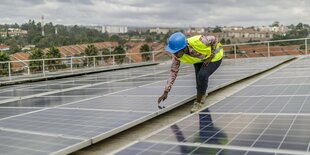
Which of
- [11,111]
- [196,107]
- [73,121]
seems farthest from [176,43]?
[11,111]

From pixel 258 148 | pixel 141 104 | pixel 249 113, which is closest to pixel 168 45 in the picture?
pixel 141 104

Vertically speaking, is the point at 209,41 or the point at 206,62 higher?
the point at 209,41

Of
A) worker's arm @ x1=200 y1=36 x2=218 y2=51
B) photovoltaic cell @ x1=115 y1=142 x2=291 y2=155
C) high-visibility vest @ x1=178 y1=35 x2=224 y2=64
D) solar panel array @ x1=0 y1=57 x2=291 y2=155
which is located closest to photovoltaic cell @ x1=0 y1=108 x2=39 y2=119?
solar panel array @ x1=0 y1=57 x2=291 y2=155

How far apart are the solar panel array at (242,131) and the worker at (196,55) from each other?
0.55 meters

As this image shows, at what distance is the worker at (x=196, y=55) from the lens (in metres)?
5.56

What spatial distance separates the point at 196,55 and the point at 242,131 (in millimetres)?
2010

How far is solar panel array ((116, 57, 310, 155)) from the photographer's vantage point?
139 inches

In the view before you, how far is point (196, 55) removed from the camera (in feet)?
19.2

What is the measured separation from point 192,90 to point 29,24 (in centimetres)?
8402

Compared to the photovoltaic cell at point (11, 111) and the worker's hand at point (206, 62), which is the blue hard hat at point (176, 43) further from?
the photovoltaic cell at point (11, 111)

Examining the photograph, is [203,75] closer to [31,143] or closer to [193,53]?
[193,53]

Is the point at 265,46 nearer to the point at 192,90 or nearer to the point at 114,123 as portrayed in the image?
the point at 192,90

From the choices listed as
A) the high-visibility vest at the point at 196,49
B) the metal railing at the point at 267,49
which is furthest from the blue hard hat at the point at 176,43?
the metal railing at the point at 267,49

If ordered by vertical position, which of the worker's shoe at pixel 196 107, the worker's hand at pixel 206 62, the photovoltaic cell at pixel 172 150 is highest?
the worker's hand at pixel 206 62
